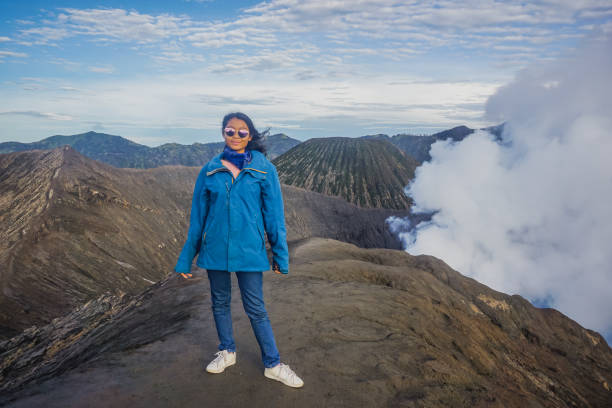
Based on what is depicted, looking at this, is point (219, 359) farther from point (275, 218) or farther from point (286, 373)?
point (275, 218)

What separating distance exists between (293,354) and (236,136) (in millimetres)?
3103

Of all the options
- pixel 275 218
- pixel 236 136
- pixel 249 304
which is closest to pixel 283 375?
pixel 249 304

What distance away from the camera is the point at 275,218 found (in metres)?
3.83

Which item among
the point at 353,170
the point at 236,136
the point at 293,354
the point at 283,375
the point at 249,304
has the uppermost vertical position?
the point at 236,136

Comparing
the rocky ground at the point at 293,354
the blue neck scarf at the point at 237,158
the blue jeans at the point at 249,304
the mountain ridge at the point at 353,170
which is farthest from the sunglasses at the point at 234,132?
the mountain ridge at the point at 353,170

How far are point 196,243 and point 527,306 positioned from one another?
78.7ft

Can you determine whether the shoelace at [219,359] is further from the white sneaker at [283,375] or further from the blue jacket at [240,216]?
the blue jacket at [240,216]

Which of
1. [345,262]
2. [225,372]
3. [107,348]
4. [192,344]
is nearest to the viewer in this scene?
[225,372]

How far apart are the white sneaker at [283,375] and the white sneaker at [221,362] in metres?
0.48

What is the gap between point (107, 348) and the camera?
6.82 m

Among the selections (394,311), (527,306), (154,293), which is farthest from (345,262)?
(527,306)

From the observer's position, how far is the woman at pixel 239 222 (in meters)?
3.68

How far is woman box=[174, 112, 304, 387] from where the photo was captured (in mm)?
3684

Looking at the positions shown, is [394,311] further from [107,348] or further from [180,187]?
[180,187]
